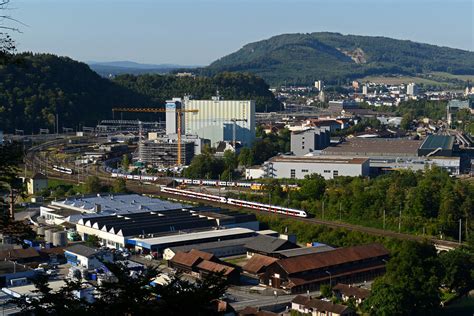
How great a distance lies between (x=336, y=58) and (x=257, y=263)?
5430cm

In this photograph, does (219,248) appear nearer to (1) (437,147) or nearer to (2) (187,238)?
(2) (187,238)

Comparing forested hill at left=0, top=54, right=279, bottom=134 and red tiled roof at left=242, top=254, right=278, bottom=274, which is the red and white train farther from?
forested hill at left=0, top=54, right=279, bottom=134

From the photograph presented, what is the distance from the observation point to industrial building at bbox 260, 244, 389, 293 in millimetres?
7059

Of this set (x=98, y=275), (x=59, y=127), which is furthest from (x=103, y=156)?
(x=98, y=275)

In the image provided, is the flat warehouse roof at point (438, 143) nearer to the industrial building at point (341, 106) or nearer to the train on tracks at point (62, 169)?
the train on tracks at point (62, 169)

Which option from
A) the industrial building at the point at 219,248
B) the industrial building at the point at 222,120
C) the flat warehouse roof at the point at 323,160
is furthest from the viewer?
the industrial building at the point at 222,120

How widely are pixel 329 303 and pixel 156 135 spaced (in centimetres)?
1219

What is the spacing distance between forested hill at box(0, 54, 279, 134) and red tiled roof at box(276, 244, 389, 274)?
35.6ft

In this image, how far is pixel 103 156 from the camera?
16.5 m

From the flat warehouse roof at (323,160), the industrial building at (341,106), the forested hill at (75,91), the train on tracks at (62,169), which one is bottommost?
the train on tracks at (62,169)

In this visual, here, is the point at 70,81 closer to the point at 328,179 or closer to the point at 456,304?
the point at 328,179

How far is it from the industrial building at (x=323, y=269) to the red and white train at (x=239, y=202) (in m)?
2.39

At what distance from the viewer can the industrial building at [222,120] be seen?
17.8m

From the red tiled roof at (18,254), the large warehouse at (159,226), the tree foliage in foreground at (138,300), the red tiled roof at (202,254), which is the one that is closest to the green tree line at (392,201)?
the large warehouse at (159,226)
